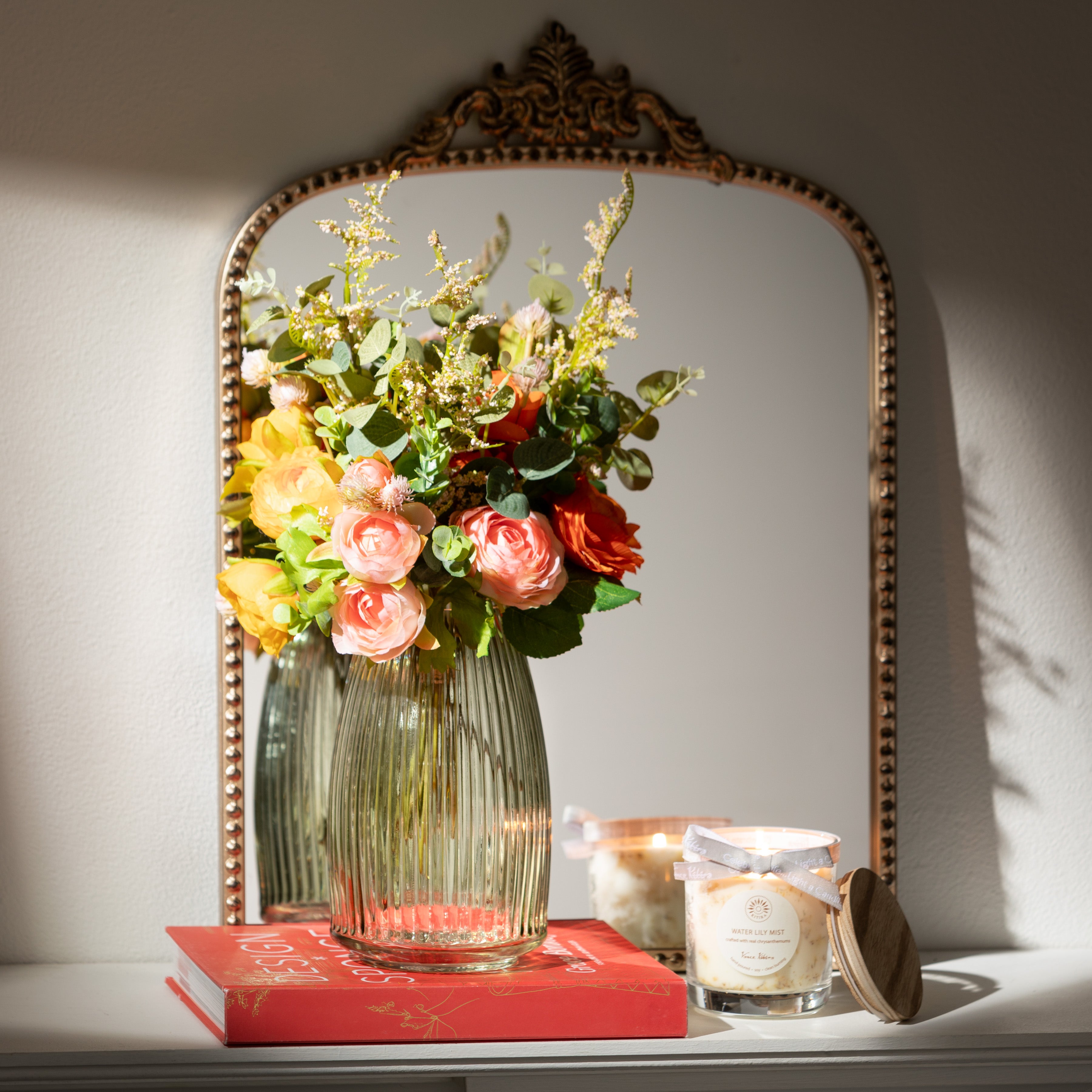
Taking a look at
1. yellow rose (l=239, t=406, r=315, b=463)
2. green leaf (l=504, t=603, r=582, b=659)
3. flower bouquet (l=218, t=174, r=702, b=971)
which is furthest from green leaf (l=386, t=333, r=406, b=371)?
green leaf (l=504, t=603, r=582, b=659)

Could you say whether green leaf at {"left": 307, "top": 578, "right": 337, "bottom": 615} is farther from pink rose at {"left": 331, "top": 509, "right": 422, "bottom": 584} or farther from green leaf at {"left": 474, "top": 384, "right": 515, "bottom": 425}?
green leaf at {"left": 474, "top": 384, "right": 515, "bottom": 425}

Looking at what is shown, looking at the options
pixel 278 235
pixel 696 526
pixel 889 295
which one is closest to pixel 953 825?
pixel 696 526

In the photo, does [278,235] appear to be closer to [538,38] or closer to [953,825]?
[538,38]

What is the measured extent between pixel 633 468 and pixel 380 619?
0.29 m

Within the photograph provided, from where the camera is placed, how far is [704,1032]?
91 cm

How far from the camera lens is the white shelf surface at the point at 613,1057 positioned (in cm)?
87

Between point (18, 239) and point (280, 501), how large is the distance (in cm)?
49

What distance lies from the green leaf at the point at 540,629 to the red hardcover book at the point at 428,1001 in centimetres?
25

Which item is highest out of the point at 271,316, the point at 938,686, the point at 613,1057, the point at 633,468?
the point at 271,316

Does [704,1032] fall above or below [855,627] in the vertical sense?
below

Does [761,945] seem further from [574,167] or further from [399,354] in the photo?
[574,167]

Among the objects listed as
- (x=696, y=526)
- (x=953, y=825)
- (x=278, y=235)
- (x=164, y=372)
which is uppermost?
(x=278, y=235)

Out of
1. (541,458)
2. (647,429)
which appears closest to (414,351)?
(541,458)

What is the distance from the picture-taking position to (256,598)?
0.94 metres
